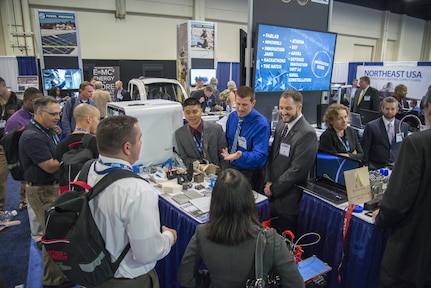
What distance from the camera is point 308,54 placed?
4336mm

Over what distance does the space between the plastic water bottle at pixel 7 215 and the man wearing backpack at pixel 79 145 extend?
2.17 meters

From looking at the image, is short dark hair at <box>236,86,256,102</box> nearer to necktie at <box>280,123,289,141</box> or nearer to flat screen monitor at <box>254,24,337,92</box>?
necktie at <box>280,123,289,141</box>

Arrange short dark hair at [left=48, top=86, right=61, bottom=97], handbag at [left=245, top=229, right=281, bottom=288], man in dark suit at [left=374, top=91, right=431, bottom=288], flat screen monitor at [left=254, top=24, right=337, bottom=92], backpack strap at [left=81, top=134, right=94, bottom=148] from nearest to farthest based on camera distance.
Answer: handbag at [left=245, top=229, right=281, bottom=288]
man in dark suit at [left=374, top=91, right=431, bottom=288]
backpack strap at [left=81, top=134, right=94, bottom=148]
flat screen monitor at [left=254, top=24, right=337, bottom=92]
short dark hair at [left=48, top=86, right=61, bottom=97]

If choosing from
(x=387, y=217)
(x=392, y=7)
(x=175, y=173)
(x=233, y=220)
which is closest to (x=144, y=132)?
(x=175, y=173)

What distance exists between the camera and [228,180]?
128 centimetres

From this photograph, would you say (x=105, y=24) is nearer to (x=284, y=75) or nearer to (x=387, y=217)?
(x=284, y=75)

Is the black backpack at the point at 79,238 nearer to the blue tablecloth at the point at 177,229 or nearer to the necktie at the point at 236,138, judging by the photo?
the blue tablecloth at the point at 177,229

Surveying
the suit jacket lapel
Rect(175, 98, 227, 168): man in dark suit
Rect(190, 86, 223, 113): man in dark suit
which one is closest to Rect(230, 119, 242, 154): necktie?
Rect(175, 98, 227, 168): man in dark suit

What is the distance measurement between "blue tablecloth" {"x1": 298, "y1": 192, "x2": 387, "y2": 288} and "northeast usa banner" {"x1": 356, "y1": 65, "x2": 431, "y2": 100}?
27.8 feet

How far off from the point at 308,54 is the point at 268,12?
878mm

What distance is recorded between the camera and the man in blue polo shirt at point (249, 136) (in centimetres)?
272

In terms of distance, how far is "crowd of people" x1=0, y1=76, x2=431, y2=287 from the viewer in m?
1.27

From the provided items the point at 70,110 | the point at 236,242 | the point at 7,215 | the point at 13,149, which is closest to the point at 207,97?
the point at 70,110

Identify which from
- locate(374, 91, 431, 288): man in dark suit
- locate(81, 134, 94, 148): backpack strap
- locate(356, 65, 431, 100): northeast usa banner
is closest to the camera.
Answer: locate(374, 91, 431, 288): man in dark suit
